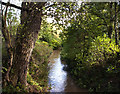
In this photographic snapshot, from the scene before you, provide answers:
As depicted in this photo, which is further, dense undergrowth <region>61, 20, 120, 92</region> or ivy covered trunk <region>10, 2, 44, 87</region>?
dense undergrowth <region>61, 20, 120, 92</region>

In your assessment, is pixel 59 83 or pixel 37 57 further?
pixel 37 57

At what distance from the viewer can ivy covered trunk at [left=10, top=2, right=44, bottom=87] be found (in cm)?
421

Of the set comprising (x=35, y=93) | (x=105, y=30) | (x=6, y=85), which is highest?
(x=105, y=30)

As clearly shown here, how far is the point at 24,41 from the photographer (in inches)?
175

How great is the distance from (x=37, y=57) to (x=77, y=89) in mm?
3482

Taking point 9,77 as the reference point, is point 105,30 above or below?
above

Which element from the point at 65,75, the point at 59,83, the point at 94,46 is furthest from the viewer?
the point at 65,75

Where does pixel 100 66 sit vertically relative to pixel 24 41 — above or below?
below

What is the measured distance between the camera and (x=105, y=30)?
849 cm

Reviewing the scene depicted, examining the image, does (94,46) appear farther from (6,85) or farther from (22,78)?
(6,85)

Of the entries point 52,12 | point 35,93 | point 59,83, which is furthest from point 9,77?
point 59,83

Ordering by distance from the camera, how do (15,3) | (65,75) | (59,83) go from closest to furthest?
(15,3), (59,83), (65,75)

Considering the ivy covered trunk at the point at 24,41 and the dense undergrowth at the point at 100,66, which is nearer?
the ivy covered trunk at the point at 24,41

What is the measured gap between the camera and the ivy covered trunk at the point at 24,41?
13.8ft
